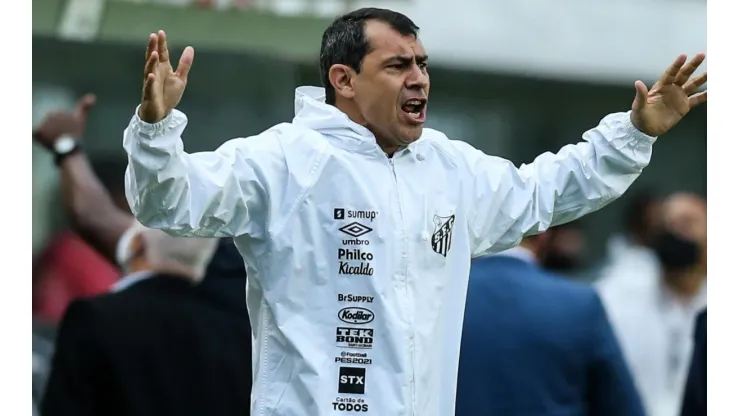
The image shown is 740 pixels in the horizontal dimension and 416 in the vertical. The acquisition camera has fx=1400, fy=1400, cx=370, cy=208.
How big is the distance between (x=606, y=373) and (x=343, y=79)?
1861 mm

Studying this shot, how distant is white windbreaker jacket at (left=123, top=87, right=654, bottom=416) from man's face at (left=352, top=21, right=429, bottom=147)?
59mm

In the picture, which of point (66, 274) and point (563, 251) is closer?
point (66, 274)

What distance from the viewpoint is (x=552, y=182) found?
4.02 meters

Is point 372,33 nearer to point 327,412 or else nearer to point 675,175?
point 327,412

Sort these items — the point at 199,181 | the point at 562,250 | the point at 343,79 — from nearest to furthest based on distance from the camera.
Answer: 1. the point at 199,181
2. the point at 343,79
3. the point at 562,250

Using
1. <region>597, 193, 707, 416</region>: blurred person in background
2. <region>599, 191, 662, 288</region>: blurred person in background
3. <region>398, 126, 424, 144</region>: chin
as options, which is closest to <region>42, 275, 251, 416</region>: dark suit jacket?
<region>398, 126, 424, 144</region>: chin

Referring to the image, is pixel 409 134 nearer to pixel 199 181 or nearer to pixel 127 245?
pixel 199 181

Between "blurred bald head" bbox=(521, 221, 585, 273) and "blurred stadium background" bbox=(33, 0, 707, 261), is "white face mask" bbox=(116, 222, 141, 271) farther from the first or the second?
"blurred bald head" bbox=(521, 221, 585, 273)

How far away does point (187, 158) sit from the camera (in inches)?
137

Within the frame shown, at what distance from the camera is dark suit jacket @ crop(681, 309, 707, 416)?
18.0 feet

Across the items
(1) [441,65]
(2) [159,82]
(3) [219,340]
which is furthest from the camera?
(1) [441,65]

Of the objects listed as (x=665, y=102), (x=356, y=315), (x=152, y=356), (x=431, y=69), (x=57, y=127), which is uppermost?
(x=431, y=69)

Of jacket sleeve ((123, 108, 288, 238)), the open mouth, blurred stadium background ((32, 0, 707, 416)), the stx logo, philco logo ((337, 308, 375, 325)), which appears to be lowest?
the stx logo

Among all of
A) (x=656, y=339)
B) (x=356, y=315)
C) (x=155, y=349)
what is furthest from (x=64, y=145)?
(x=656, y=339)
